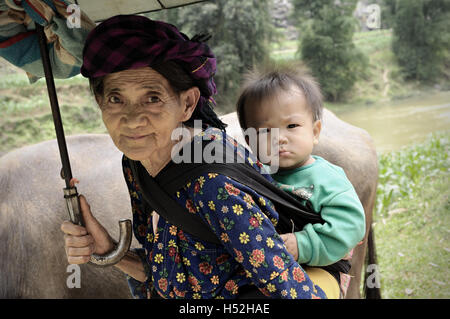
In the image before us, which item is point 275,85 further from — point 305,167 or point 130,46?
point 130,46

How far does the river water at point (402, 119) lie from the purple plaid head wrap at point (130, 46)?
847cm

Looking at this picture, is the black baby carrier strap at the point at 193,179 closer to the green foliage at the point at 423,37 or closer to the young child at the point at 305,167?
the young child at the point at 305,167

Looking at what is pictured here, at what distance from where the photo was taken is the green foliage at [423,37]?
12844mm

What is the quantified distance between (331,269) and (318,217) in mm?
236

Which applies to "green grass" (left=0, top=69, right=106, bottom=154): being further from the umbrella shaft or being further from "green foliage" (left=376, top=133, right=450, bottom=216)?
the umbrella shaft

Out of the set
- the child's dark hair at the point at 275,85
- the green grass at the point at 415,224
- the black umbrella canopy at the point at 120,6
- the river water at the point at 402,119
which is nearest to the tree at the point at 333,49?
the river water at the point at 402,119

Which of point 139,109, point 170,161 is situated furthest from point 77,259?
point 139,109

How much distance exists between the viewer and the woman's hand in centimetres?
151

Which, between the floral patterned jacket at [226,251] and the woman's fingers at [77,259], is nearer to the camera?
the floral patterned jacket at [226,251]

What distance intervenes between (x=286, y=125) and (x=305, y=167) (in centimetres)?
20

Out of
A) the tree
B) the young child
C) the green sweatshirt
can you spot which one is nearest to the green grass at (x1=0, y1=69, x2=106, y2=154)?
the tree

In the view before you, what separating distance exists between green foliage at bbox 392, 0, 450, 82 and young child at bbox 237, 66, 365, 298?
1298 centimetres
